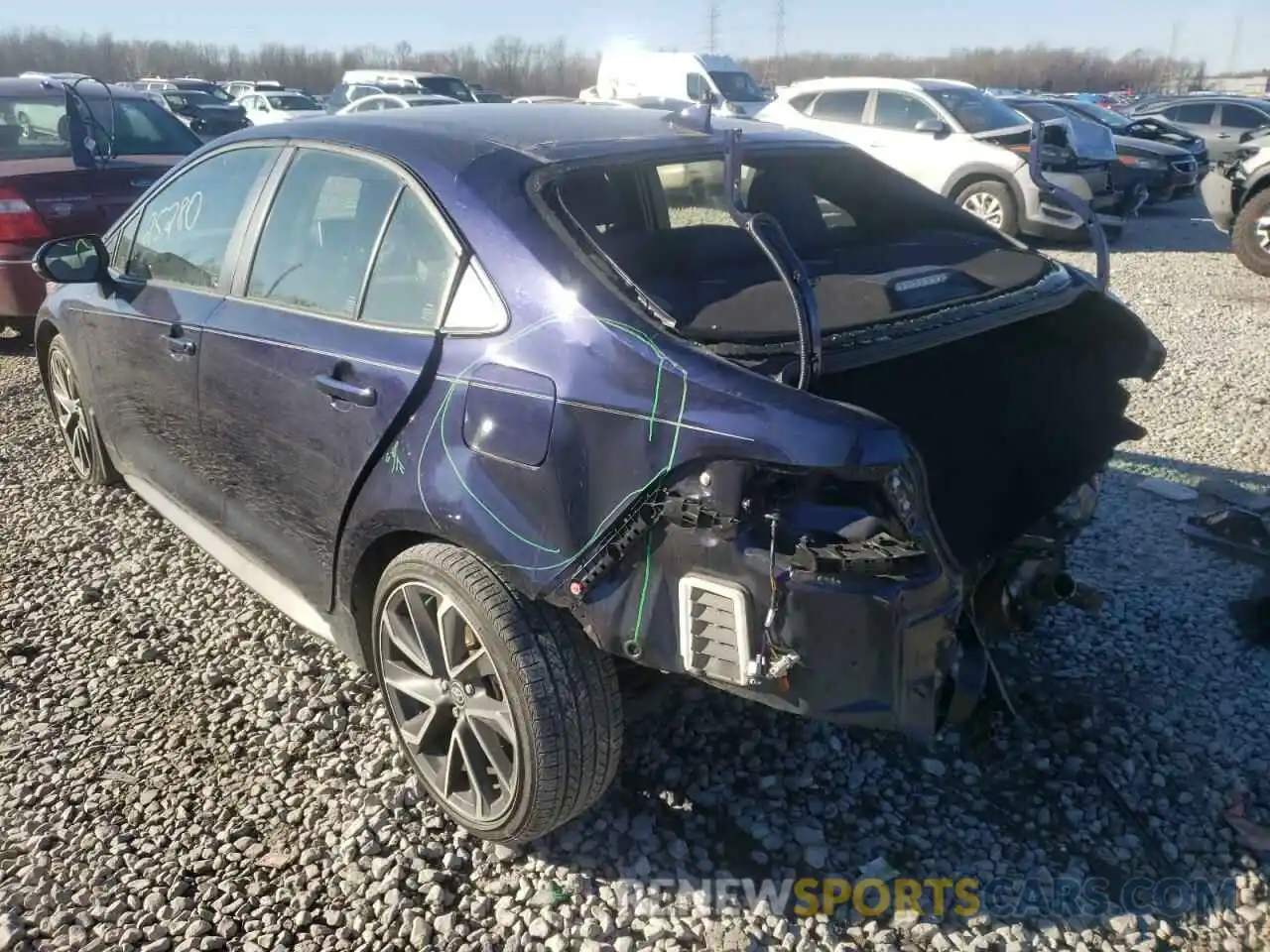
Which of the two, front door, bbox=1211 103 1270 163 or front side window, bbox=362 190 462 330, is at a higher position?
front side window, bbox=362 190 462 330

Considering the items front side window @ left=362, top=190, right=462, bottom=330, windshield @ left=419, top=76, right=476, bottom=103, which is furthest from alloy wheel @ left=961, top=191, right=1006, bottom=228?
windshield @ left=419, top=76, right=476, bottom=103

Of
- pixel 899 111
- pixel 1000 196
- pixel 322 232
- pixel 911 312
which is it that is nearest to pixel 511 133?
pixel 322 232

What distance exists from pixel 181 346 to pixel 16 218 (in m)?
3.82

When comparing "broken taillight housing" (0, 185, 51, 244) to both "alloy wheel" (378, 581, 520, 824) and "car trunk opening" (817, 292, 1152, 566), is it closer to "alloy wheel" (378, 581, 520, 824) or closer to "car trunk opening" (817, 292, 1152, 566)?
"alloy wheel" (378, 581, 520, 824)

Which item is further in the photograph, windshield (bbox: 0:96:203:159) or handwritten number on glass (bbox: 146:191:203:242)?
windshield (bbox: 0:96:203:159)

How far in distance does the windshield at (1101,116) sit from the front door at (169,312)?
15.1 metres

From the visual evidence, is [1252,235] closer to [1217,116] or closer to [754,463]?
[1217,116]

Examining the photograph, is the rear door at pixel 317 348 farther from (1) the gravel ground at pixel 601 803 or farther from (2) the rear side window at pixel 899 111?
(2) the rear side window at pixel 899 111

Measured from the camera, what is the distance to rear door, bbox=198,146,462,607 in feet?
8.36

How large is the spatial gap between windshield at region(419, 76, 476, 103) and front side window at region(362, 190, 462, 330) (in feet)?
76.7

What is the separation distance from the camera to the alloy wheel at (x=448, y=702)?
2463 millimetres

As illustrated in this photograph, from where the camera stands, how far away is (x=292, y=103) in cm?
2612

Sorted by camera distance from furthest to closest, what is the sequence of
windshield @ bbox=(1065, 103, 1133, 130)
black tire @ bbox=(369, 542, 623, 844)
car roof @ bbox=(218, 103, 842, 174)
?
windshield @ bbox=(1065, 103, 1133, 130)
car roof @ bbox=(218, 103, 842, 174)
black tire @ bbox=(369, 542, 623, 844)

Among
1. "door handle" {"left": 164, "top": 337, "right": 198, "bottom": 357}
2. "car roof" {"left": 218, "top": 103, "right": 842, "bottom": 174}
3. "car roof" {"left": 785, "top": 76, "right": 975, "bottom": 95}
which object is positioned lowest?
"door handle" {"left": 164, "top": 337, "right": 198, "bottom": 357}
